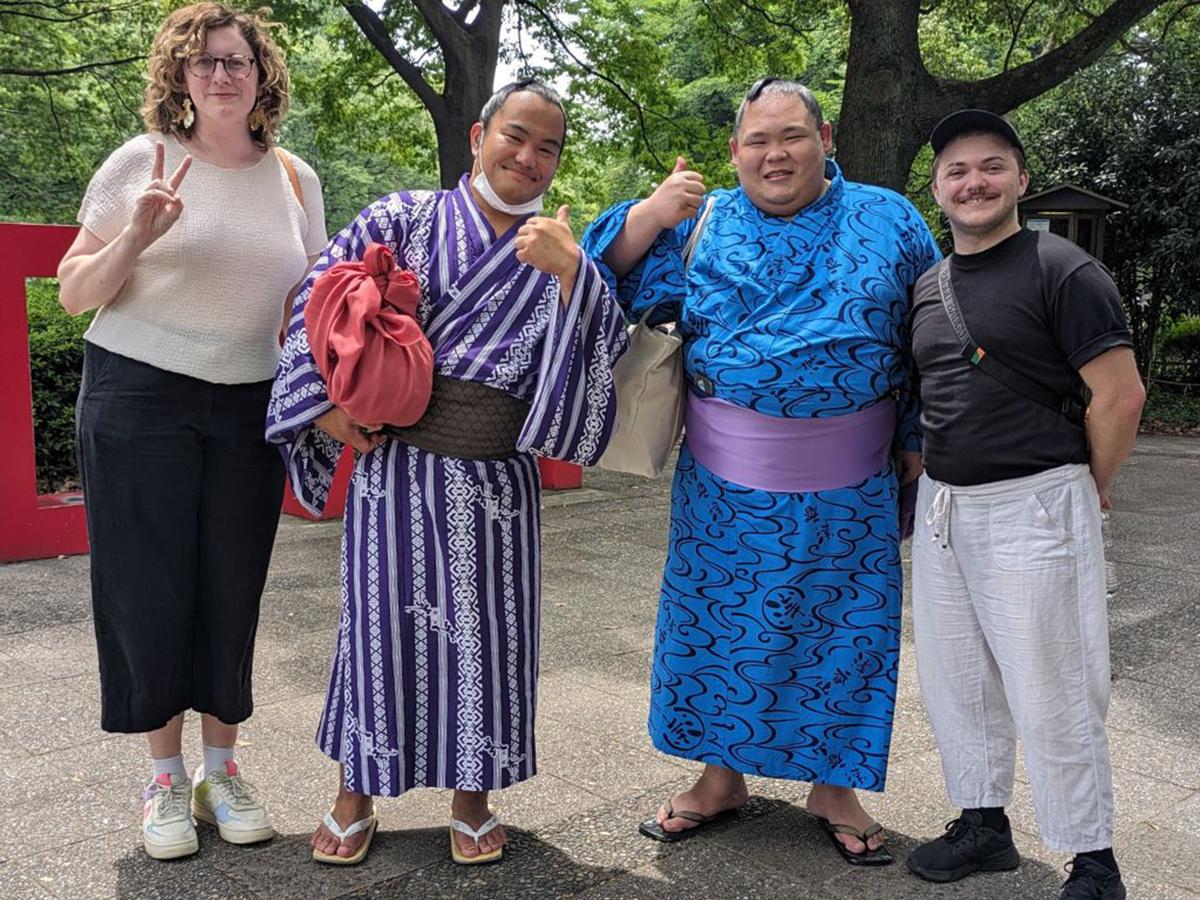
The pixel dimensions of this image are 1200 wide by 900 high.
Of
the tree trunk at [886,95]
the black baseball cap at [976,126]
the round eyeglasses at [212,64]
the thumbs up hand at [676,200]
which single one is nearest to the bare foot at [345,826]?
the thumbs up hand at [676,200]

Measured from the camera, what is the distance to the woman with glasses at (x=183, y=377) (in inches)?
105

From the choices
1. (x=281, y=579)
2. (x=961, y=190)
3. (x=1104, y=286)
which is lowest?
(x=281, y=579)

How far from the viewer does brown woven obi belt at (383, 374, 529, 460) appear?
2625mm

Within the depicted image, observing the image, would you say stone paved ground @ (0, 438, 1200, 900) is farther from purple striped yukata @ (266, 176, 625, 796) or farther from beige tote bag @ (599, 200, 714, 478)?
beige tote bag @ (599, 200, 714, 478)

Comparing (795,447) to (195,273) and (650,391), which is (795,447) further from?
(195,273)

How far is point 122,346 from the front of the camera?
8.79 feet

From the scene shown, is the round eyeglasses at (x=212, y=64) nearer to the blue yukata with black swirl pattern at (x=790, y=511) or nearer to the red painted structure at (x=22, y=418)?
the blue yukata with black swirl pattern at (x=790, y=511)

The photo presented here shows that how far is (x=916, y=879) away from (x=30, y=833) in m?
2.10

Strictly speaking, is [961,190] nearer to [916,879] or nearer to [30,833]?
[916,879]

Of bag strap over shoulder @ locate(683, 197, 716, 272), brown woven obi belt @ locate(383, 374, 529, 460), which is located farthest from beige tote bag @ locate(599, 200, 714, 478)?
brown woven obi belt @ locate(383, 374, 529, 460)

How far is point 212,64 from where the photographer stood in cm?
265

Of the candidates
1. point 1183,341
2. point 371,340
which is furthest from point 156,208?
point 1183,341

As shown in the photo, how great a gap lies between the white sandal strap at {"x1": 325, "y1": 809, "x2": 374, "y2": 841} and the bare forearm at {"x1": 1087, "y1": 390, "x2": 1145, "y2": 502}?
182 centimetres

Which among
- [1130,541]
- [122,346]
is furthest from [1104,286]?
[1130,541]
